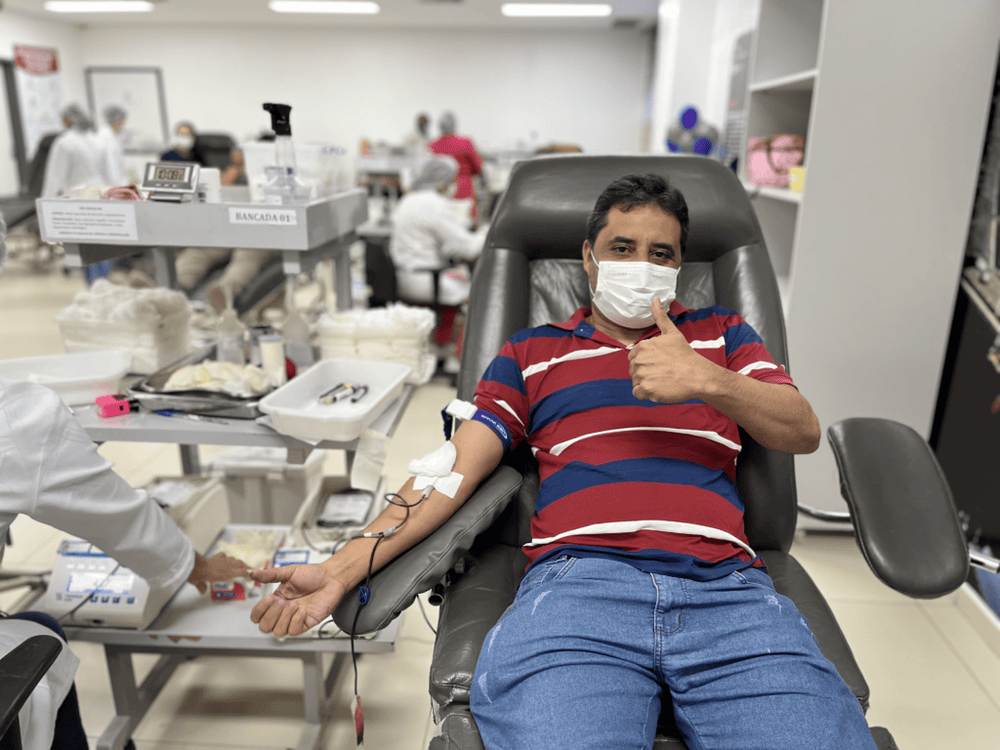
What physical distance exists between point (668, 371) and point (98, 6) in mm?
9355

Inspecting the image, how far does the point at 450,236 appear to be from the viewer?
149 inches

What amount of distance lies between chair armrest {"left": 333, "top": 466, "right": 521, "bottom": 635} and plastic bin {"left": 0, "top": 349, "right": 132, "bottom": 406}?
800 millimetres

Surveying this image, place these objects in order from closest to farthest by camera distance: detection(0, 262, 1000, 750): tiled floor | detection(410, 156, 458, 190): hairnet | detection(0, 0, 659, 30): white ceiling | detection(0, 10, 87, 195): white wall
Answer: detection(0, 262, 1000, 750): tiled floor
detection(410, 156, 458, 190): hairnet
detection(0, 0, 659, 30): white ceiling
detection(0, 10, 87, 195): white wall

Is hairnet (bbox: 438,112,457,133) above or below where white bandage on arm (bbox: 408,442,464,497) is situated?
above

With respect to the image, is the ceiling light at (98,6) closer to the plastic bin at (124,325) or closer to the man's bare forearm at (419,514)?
the plastic bin at (124,325)

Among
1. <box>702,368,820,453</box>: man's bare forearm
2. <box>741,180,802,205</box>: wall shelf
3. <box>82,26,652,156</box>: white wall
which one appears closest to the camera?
<box>702,368,820,453</box>: man's bare forearm

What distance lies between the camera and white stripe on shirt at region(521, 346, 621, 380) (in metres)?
1.31

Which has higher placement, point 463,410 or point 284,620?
point 463,410

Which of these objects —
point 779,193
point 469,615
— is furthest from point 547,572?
point 779,193

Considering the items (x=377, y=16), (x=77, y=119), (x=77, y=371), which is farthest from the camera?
(x=377, y=16)

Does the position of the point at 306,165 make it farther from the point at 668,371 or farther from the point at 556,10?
the point at 556,10

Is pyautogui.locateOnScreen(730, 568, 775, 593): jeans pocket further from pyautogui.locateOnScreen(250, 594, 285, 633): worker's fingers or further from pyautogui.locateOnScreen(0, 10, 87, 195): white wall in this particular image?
pyautogui.locateOnScreen(0, 10, 87, 195): white wall

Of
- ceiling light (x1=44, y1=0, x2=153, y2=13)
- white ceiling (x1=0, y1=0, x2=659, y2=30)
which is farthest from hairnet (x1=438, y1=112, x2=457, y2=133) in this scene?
ceiling light (x1=44, y1=0, x2=153, y2=13)

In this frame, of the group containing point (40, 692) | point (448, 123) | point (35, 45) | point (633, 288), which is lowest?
point (40, 692)
